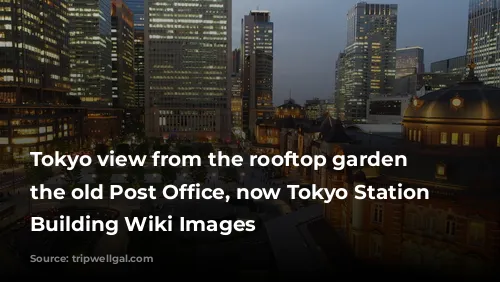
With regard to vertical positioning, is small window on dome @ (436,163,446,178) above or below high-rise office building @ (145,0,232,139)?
below

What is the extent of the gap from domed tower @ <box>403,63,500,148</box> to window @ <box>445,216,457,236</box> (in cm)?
917

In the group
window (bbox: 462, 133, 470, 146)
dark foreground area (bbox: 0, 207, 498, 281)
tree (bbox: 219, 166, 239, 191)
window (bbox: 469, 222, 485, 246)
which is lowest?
dark foreground area (bbox: 0, 207, 498, 281)

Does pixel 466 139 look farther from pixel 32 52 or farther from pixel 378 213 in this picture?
pixel 32 52

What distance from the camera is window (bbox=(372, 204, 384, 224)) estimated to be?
3622 cm

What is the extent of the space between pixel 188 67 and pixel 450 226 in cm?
14680

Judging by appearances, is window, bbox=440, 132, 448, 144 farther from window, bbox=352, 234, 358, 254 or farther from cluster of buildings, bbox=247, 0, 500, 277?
window, bbox=352, 234, 358, 254

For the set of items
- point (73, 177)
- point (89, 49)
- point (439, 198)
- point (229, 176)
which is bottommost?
point (73, 177)

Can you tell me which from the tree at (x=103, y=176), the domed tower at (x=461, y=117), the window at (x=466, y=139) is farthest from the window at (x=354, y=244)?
the tree at (x=103, y=176)

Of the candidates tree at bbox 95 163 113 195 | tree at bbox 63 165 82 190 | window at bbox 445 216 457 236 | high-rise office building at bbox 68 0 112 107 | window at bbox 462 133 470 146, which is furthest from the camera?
high-rise office building at bbox 68 0 112 107

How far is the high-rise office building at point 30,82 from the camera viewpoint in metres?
102

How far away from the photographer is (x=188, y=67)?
168250mm

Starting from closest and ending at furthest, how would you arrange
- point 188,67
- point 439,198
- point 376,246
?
point 439,198 → point 376,246 → point 188,67

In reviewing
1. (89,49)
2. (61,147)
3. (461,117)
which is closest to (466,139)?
(461,117)

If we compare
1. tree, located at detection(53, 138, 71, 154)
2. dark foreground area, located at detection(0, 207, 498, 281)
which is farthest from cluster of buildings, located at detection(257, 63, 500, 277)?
tree, located at detection(53, 138, 71, 154)
